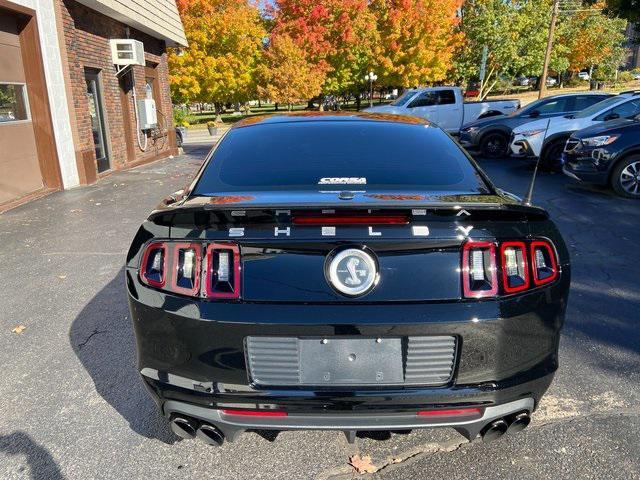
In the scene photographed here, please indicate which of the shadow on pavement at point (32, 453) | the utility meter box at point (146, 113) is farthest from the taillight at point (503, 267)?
the utility meter box at point (146, 113)

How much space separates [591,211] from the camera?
762 cm

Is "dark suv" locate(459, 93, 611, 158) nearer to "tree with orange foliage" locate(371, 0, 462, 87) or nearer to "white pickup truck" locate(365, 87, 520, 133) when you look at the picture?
"white pickup truck" locate(365, 87, 520, 133)

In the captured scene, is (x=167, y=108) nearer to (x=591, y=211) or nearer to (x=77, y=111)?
(x=77, y=111)

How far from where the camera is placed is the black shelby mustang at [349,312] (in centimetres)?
201

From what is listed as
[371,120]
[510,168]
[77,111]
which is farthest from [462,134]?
[371,120]

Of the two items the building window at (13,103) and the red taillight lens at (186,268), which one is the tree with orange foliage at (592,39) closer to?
the building window at (13,103)

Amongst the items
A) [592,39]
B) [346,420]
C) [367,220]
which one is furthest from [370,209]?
[592,39]

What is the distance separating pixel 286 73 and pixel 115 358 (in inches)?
1282

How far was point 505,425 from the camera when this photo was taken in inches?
85.5

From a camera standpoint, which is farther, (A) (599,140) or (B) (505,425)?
(A) (599,140)

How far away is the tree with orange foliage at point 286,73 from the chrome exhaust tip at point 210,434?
33.8m

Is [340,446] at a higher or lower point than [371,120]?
lower

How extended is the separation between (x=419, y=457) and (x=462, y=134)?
14.2 meters

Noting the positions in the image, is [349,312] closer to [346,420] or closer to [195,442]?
[346,420]
